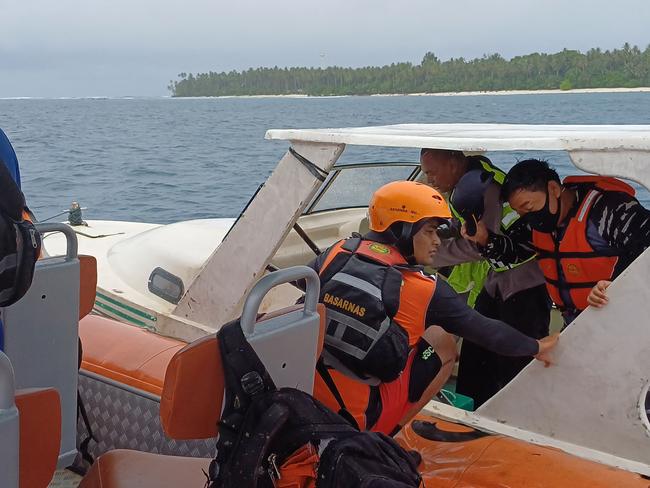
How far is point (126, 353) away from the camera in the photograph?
3164 millimetres

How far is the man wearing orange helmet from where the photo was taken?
2.49 m

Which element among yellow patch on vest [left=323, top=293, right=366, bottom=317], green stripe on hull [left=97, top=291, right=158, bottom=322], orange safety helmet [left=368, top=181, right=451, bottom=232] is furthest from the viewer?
green stripe on hull [left=97, top=291, right=158, bottom=322]

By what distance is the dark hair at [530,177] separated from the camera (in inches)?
122

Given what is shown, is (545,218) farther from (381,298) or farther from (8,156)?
(8,156)

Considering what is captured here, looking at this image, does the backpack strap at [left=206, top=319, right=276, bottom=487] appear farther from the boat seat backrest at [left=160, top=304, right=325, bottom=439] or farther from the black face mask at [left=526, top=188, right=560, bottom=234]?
the black face mask at [left=526, top=188, right=560, bottom=234]

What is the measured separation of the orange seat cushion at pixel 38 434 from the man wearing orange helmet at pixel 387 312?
1.02 metres

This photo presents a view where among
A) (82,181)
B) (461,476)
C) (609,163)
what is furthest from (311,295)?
(82,181)

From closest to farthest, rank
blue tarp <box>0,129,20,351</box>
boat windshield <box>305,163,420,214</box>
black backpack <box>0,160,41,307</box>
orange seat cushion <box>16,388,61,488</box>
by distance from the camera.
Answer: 1. orange seat cushion <box>16,388,61,488</box>
2. black backpack <box>0,160,41,307</box>
3. blue tarp <box>0,129,20,351</box>
4. boat windshield <box>305,163,420,214</box>

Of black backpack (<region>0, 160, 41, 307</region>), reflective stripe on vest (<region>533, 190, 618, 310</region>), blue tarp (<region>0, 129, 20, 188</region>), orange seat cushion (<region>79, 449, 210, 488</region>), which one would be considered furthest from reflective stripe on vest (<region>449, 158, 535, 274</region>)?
black backpack (<region>0, 160, 41, 307</region>)

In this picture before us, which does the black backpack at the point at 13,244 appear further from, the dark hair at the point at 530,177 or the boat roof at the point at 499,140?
the dark hair at the point at 530,177

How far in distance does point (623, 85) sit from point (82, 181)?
77.6 metres

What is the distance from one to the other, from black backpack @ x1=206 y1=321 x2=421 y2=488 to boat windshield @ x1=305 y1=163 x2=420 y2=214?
2.64 meters

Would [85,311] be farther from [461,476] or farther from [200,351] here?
[461,476]

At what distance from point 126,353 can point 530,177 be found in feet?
5.73
